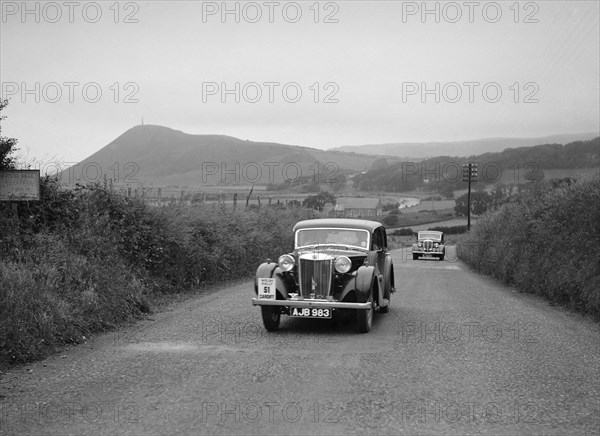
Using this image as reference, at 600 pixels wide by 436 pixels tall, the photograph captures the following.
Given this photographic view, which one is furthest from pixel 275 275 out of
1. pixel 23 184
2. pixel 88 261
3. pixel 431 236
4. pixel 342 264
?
pixel 431 236

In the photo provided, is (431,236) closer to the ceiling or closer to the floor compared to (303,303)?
closer to the floor

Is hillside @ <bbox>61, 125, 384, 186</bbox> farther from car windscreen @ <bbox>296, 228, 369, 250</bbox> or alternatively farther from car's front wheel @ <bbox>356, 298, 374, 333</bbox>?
car's front wheel @ <bbox>356, 298, 374, 333</bbox>

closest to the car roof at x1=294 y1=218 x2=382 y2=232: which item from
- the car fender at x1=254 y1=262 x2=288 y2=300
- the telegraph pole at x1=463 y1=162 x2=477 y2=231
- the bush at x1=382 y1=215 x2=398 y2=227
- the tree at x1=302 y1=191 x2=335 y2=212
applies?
the car fender at x1=254 y1=262 x2=288 y2=300

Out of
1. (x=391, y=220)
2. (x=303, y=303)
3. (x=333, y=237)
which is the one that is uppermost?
(x=333, y=237)

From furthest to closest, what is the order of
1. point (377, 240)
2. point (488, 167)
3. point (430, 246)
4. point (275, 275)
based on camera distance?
point (488, 167) → point (430, 246) → point (377, 240) → point (275, 275)

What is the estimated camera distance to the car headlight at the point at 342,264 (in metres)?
10.9

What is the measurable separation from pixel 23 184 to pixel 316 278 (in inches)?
223

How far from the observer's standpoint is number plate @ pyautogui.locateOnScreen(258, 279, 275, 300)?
416 inches

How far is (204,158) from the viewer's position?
330ft

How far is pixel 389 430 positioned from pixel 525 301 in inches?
507

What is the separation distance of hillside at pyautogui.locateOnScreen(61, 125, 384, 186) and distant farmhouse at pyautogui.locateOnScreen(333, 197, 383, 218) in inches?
338

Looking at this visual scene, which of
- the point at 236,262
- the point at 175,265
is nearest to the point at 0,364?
the point at 175,265

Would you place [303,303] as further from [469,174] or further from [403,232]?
[403,232]

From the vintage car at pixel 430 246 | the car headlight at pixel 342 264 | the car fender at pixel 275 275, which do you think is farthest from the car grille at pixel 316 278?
the vintage car at pixel 430 246
